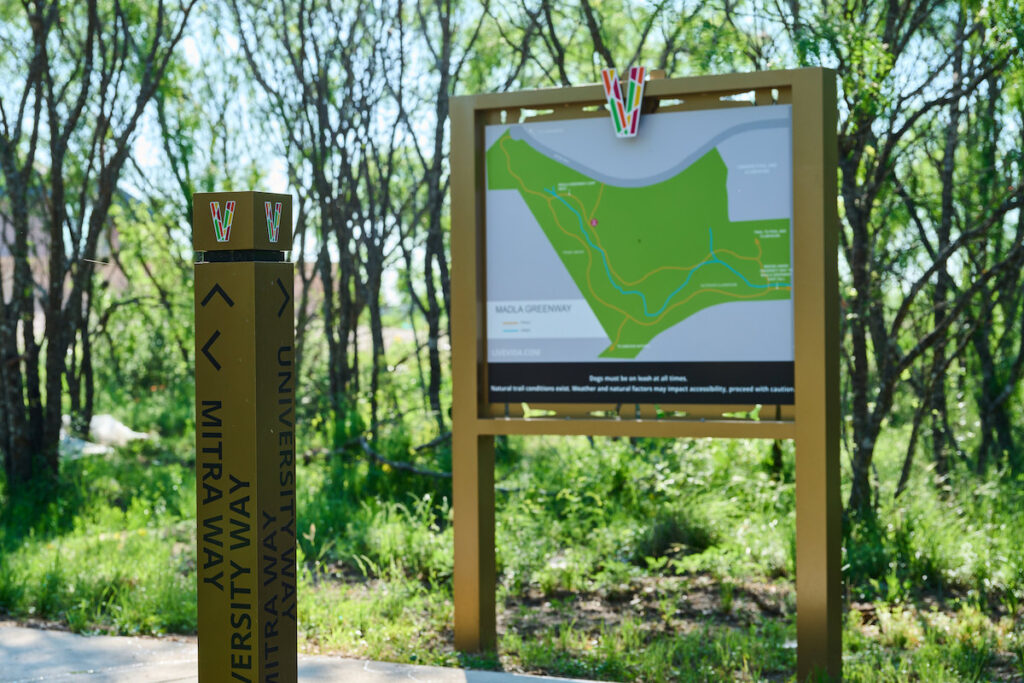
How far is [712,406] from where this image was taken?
4660 millimetres

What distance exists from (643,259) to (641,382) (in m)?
0.59

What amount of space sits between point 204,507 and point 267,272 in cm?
68

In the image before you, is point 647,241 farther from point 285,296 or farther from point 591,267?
point 285,296

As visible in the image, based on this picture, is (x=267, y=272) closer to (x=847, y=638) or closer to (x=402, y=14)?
(x=847, y=638)

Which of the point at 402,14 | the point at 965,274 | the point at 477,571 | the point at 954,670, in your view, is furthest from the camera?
the point at 402,14

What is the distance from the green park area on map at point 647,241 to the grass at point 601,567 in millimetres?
1647

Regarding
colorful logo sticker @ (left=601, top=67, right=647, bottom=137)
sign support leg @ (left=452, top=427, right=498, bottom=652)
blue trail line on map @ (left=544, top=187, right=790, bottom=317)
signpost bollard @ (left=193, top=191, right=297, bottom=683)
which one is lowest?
sign support leg @ (left=452, top=427, right=498, bottom=652)

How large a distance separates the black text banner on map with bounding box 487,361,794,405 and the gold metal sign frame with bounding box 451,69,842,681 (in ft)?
0.16

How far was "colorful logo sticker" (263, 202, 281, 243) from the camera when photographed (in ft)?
9.36

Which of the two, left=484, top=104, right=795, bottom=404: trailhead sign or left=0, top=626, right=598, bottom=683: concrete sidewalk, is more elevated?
left=484, top=104, right=795, bottom=404: trailhead sign

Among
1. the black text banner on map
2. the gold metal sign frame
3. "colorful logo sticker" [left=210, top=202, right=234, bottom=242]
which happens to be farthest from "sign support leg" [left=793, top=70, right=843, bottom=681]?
"colorful logo sticker" [left=210, top=202, right=234, bottom=242]

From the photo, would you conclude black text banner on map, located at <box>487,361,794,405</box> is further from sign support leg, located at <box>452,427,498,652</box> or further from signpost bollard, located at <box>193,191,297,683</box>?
signpost bollard, located at <box>193,191,297,683</box>

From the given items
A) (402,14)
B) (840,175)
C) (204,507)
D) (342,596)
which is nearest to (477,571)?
(342,596)

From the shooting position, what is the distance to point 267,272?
2.82 m
